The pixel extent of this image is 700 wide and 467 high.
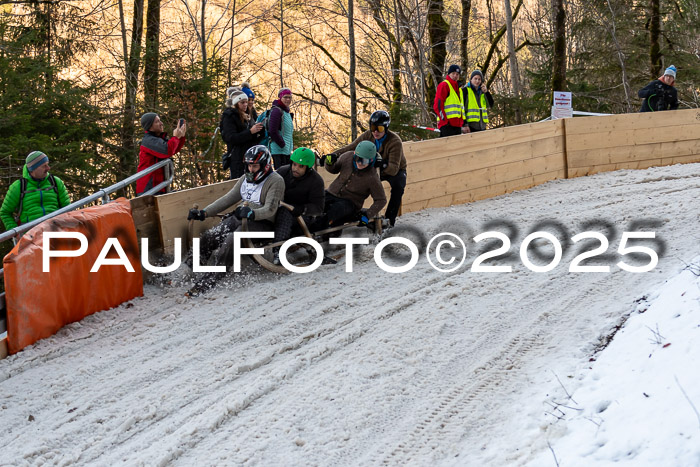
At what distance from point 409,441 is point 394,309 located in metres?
2.30

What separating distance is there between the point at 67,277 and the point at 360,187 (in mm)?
3746

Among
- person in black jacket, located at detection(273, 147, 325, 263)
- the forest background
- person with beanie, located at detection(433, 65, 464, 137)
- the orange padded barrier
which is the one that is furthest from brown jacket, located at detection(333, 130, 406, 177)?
the forest background

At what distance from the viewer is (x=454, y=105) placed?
1132 cm

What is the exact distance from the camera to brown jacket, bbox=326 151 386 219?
871 centimetres

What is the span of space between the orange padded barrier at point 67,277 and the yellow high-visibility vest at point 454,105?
19.4 ft

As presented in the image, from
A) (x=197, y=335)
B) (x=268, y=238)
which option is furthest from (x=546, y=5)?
(x=197, y=335)

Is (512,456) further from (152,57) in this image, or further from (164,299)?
(152,57)

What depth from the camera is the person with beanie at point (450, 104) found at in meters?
11.1

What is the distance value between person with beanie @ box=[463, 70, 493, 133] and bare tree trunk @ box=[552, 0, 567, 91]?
200 inches

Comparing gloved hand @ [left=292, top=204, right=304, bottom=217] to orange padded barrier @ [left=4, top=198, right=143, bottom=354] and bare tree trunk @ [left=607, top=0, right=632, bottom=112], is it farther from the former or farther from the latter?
bare tree trunk @ [left=607, top=0, right=632, bottom=112]

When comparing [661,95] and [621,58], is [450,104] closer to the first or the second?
[661,95]

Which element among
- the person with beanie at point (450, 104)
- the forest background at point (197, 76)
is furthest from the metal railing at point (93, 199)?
the person with beanie at point (450, 104)

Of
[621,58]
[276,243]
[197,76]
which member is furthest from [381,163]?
[621,58]

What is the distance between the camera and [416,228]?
30.9ft
